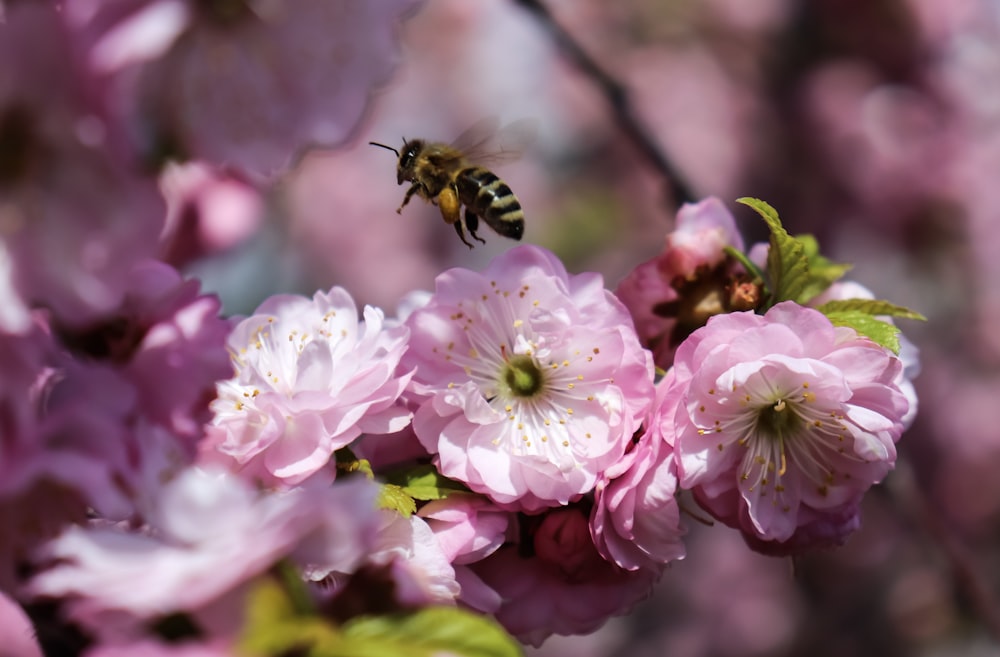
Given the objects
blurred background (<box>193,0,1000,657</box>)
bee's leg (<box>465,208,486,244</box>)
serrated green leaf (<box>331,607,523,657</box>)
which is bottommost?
blurred background (<box>193,0,1000,657</box>)

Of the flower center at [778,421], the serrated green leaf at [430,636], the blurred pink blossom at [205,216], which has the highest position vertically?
the serrated green leaf at [430,636]

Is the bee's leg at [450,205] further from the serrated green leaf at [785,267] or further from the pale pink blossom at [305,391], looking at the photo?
the serrated green leaf at [785,267]

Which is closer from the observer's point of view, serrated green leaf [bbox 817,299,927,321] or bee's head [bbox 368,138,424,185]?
serrated green leaf [bbox 817,299,927,321]

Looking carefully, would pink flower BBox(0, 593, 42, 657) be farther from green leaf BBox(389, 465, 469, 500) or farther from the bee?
the bee

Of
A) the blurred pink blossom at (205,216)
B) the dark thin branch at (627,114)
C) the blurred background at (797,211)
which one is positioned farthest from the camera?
the blurred background at (797,211)

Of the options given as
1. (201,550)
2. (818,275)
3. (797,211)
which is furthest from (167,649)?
(797,211)

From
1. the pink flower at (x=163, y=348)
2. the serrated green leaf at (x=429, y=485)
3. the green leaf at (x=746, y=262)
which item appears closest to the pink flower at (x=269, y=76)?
the pink flower at (x=163, y=348)

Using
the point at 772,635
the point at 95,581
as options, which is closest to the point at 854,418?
the point at 95,581

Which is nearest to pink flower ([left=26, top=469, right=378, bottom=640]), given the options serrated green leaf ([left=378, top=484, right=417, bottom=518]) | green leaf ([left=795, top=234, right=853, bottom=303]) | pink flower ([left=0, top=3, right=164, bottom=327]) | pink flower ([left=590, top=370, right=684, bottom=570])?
pink flower ([left=0, top=3, right=164, bottom=327])
